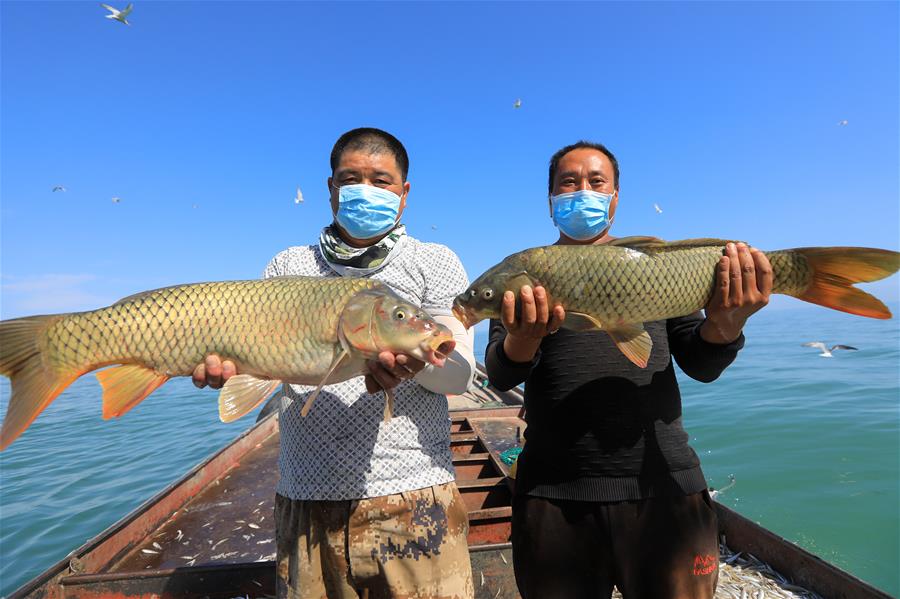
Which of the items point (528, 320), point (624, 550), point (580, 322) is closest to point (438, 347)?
point (528, 320)

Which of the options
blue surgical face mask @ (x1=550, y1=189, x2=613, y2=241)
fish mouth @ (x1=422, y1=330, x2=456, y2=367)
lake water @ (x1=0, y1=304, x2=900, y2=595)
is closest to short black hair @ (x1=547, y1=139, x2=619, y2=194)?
blue surgical face mask @ (x1=550, y1=189, x2=613, y2=241)

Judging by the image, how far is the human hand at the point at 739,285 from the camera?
7.47ft

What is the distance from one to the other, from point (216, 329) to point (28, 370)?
78 cm

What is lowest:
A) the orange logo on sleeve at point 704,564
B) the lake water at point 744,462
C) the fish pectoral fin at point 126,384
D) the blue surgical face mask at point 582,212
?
the lake water at point 744,462

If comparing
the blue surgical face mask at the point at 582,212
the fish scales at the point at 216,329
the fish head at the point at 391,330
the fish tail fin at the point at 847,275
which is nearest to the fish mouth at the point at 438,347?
the fish head at the point at 391,330

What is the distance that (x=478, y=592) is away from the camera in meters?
3.74

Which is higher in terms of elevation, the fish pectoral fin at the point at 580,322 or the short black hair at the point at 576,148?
the short black hair at the point at 576,148

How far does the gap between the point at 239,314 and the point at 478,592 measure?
9.58 feet

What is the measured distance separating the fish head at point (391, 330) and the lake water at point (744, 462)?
27.2 ft

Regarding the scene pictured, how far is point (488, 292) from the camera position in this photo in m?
2.40

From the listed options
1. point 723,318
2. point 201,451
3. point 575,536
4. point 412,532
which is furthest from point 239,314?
point 201,451

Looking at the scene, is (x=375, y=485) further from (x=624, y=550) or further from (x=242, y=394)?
(x=624, y=550)

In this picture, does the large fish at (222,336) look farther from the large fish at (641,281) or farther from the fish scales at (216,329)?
the large fish at (641,281)

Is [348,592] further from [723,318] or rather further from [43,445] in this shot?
[43,445]
